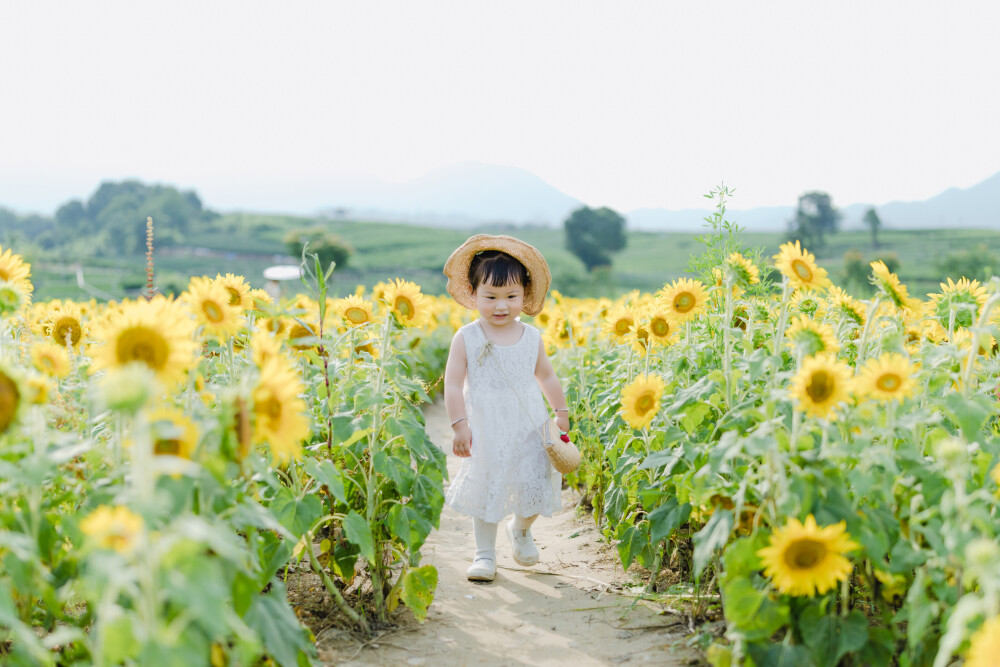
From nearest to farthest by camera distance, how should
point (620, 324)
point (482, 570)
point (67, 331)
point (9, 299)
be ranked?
point (9, 299) → point (67, 331) → point (482, 570) → point (620, 324)

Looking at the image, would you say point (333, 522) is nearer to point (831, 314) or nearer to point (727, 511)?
point (727, 511)

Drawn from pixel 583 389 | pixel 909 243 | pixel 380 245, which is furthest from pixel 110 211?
pixel 583 389

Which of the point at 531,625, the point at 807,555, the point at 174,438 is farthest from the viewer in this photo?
the point at 531,625

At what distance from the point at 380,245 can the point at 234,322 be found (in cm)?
4805

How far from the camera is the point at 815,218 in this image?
45500 millimetres

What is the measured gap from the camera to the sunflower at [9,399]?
168 centimetres

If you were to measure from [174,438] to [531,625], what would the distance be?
1969mm

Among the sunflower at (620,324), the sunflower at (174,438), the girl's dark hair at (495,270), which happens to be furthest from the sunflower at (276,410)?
the sunflower at (620,324)

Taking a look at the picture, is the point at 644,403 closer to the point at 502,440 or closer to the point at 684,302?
the point at 684,302

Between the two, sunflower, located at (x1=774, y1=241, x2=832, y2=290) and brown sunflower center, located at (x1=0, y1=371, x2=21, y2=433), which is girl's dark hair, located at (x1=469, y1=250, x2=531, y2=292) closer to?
sunflower, located at (x1=774, y1=241, x2=832, y2=290)

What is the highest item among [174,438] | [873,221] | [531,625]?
[873,221]

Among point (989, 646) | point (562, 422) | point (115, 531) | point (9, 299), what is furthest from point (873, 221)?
point (115, 531)

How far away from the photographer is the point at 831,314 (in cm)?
342

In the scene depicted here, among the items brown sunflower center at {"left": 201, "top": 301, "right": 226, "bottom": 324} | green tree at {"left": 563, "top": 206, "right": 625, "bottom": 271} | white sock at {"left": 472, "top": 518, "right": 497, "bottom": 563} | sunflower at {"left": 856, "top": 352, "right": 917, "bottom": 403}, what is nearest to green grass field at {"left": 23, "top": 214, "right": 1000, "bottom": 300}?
green tree at {"left": 563, "top": 206, "right": 625, "bottom": 271}
